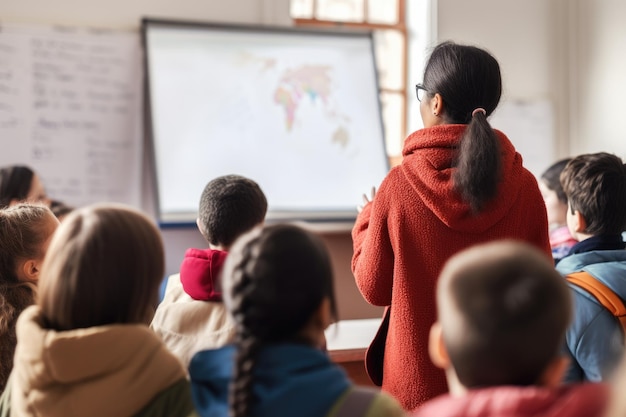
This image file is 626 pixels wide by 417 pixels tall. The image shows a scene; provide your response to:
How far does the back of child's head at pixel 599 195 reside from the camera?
2.02 metres

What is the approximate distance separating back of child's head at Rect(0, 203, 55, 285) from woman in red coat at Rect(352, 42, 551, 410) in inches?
29.1

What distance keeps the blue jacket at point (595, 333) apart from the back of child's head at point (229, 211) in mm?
804

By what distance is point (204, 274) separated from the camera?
1.63m

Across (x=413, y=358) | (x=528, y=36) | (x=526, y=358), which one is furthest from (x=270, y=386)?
(x=528, y=36)

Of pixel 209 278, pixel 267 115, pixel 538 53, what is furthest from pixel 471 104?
pixel 538 53

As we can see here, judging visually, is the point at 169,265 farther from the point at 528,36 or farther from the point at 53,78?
the point at 528,36

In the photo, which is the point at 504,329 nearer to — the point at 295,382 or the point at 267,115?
the point at 295,382

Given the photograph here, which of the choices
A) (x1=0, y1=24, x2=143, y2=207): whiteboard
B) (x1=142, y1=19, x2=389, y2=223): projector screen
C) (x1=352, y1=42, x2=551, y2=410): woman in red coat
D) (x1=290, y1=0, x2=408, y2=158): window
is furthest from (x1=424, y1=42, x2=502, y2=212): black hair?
(x1=290, y1=0, x2=408, y2=158): window

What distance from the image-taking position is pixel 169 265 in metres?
4.05

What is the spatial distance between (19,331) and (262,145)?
9.85ft

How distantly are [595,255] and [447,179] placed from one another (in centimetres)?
53

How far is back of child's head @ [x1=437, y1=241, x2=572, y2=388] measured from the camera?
938mm

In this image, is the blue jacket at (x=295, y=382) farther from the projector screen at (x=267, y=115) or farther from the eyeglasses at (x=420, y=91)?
the projector screen at (x=267, y=115)

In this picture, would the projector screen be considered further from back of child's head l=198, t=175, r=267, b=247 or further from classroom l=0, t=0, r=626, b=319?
back of child's head l=198, t=175, r=267, b=247
